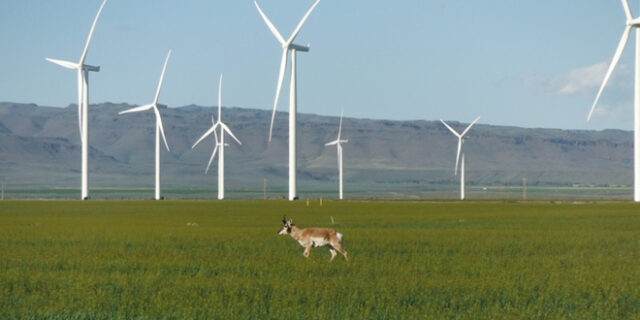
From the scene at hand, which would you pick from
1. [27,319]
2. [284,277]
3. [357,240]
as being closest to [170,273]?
[284,277]

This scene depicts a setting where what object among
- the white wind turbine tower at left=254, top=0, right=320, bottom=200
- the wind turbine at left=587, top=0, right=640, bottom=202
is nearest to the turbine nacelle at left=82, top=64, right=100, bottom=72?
the white wind turbine tower at left=254, top=0, right=320, bottom=200

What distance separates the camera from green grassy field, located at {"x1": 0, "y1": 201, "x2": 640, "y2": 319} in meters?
22.1

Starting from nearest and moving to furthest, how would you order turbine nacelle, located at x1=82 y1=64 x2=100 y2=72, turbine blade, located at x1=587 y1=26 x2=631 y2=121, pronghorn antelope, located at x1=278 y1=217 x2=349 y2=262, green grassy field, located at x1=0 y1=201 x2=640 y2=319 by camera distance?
1. green grassy field, located at x1=0 y1=201 x2=640 y2=319
2. pronghorn antelope, located at x1=278 y1=217 x2=349 y2=262
3. turbine blade, located at x1=587 y1=26 x2=631 y2=121
4. turbine nacelle, located at x1=82 y1=64 x2=100 y2=72

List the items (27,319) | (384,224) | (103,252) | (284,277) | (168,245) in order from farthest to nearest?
(384,224) < (168,245) < (103,252) < (284,277) < (27,319)

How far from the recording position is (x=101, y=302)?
76.1 ft

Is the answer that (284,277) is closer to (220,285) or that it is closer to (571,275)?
(220,285)

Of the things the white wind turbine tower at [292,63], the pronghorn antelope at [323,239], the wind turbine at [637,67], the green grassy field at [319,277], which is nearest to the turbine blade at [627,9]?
the wind turbine at [637,67]

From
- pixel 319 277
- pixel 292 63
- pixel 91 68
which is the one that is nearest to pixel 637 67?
pixel 292 63

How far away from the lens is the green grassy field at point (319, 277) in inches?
870

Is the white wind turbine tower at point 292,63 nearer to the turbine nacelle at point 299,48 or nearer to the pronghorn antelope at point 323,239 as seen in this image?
the turbine nacelle at point 299,48

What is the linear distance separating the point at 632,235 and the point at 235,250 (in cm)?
1790

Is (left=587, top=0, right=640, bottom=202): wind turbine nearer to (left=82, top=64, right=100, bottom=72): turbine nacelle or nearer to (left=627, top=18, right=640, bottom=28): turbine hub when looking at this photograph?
(left=627, top=18, right=640, bottom=28): turbine hub

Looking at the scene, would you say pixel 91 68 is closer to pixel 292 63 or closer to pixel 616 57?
pixel 292 63

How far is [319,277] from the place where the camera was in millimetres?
27531
